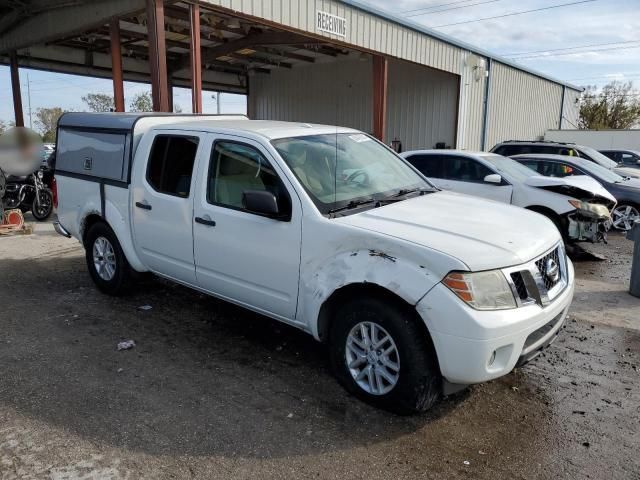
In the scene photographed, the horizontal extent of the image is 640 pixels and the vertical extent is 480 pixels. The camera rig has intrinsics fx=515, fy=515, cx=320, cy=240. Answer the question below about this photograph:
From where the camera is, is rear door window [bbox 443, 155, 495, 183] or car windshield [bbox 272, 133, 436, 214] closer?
car windshield [bbox 272, 133, 436, 214]

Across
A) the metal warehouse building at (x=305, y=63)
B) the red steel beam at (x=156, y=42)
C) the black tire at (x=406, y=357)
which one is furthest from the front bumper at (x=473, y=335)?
the metal warehouse building at (x=305, y=63)

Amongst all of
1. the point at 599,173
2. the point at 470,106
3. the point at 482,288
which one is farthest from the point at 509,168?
the point at 470,106

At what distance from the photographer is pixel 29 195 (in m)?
10.6

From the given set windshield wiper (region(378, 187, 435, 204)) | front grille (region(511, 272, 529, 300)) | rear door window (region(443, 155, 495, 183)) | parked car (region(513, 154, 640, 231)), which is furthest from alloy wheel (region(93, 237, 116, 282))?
parked car (region(513, 154, 640, 231))

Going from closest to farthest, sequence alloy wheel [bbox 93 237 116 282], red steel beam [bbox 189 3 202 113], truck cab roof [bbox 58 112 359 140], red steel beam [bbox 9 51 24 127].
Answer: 1. truck cab roof [bbox 58 112 359 140]
2. alloy wheel [bbox 93 237 116 282]
3. red steel beam [bbox 189 3 202 113]
4. red steel beam [bbox 9 51 24 127]

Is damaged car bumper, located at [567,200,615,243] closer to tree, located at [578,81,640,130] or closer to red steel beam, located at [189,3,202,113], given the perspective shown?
red steel beam, located at [189,3,202,113]

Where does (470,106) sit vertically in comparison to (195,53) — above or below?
below

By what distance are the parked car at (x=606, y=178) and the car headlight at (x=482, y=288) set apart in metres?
8.05

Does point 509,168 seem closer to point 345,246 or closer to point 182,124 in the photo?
point 182,124

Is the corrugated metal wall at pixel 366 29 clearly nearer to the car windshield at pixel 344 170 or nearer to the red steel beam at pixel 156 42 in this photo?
the red steel beam at pixel 156 42

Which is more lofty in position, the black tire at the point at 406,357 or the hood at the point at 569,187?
the hood at the point at 569,187

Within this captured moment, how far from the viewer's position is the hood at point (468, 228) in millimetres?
3078

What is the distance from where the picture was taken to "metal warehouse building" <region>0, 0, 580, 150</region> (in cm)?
1052

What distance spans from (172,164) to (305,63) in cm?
1868
